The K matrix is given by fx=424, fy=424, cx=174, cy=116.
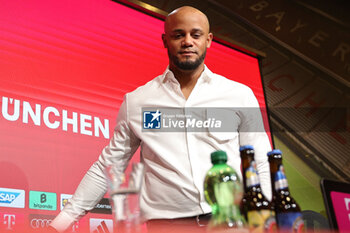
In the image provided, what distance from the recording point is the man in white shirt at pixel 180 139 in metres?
1.30

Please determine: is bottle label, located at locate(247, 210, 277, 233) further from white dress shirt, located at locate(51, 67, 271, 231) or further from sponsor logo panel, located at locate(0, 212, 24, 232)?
sponsor logo panel, located at locate(0, 212, 24, 232)

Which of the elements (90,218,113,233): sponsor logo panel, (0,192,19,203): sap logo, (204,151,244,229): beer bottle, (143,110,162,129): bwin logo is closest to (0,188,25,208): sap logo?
(0,192,19,203): sap logo

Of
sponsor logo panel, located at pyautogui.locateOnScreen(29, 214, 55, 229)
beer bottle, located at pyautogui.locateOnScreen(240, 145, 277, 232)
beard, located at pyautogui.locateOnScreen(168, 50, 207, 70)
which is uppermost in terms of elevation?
beard, located at pyautogui.locateOnScreen(168, 50, 207, 70)

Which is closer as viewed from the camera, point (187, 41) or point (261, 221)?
point (261, 221)

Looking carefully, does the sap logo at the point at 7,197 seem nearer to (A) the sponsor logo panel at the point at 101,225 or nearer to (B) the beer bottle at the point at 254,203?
(A) the sponsor logo panel at the point at 101,225

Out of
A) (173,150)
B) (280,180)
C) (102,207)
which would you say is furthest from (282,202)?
(102,207)

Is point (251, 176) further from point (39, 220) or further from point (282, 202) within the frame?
point (39, 220)

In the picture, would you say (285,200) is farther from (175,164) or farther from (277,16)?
(277,16)

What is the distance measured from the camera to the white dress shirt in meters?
1.29

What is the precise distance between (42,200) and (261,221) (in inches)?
54.2

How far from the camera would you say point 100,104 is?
2211 mm

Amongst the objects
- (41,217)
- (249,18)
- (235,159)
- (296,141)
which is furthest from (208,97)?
(249,18)

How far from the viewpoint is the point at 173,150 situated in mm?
1381

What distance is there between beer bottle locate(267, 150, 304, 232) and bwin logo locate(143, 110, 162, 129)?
0.70m
